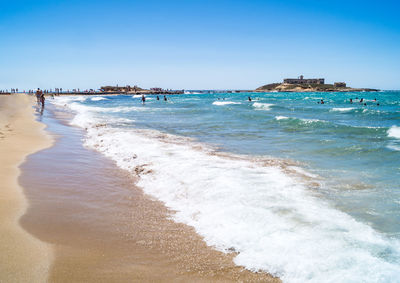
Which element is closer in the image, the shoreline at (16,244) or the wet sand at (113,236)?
the shoreline at (16,244)

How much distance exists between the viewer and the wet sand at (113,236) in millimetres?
2703

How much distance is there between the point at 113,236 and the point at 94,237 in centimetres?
22

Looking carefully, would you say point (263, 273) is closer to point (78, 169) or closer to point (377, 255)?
point (377, 255)

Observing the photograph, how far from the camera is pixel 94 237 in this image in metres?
3.31

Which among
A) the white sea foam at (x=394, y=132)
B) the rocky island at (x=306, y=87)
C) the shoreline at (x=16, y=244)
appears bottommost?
the shoreline at (x=16, y=244)

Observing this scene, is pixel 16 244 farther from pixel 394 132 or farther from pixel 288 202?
pixel 394 132

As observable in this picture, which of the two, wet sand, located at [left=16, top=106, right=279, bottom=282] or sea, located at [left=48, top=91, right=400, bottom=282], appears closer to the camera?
wet sand, located at [left=16, top=106, right=279, bottom=282]

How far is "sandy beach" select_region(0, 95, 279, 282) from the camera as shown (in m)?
2.66

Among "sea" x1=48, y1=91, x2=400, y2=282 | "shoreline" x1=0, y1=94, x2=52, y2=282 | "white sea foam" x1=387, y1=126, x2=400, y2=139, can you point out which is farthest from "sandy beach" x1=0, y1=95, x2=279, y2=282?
"white sea foam" x1=387, y1=126, x2=400, y2=139

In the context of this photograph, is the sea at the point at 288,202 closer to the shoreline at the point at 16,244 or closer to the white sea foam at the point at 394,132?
the shoreline at the point at 16,244

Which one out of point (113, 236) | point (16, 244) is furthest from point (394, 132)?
point (16, 244)

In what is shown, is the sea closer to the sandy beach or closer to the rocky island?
the sandy beach

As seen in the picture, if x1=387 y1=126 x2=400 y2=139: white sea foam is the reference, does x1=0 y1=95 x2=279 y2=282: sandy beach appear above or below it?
below

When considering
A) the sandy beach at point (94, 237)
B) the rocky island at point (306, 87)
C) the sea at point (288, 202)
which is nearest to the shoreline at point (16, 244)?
the sandy beach at point (94, 237)
